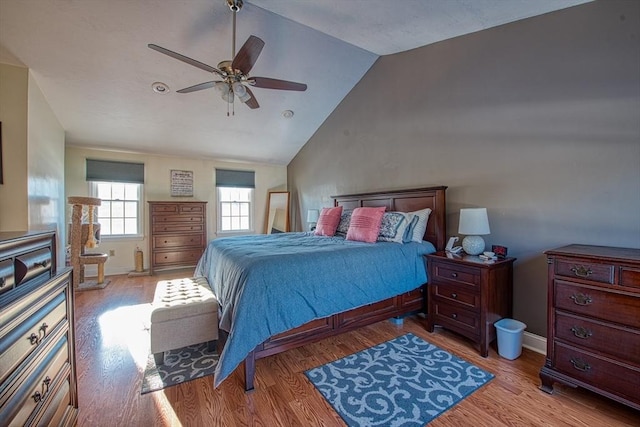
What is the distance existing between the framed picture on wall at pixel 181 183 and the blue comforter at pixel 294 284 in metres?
3.44

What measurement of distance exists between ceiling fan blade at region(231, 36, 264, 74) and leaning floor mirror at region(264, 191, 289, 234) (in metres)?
4.03

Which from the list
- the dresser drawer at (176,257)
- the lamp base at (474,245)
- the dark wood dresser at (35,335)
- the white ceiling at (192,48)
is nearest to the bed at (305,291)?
the lamp base at (474,245)

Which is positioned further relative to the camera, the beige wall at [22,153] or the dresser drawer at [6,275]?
the beige wall at [22,153]

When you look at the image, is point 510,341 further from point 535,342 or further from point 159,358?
point 159,358

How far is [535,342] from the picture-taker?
91.8 inches

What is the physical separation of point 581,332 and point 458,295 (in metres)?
0.82

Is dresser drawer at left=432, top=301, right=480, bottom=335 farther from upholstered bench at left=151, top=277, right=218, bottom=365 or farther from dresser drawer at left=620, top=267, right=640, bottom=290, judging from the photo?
upholstered bench at left=151, top=277, right=218, bottom=365

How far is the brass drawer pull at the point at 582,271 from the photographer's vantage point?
164 centimetres

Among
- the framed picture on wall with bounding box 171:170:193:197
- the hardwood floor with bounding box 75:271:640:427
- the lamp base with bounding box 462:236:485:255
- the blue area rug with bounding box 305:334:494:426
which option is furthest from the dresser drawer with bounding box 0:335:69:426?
the framed picture on wall with bounding box 171:170:193:197

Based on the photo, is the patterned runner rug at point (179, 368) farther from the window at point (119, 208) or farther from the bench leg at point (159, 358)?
the window at point (119, 208)

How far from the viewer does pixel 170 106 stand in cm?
407

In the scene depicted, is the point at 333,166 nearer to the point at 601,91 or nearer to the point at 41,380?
the point at 601,91

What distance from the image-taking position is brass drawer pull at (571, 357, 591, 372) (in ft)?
5.41

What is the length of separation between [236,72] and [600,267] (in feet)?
9.55
